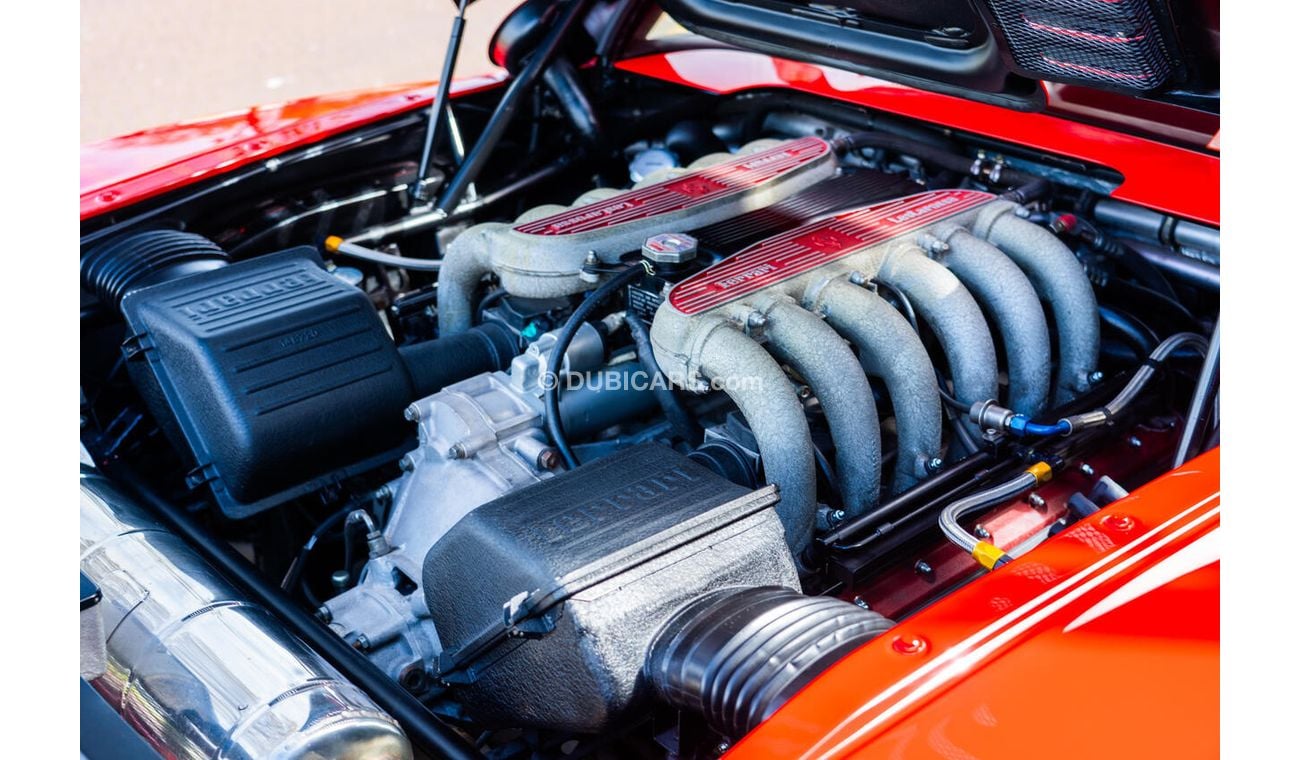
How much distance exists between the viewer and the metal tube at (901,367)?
1.72 metres

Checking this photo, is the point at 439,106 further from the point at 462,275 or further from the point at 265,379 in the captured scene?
the point at 265,379

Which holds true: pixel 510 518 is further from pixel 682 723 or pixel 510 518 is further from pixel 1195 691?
pixel 1195 691

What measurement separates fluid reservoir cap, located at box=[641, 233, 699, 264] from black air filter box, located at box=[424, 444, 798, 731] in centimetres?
40

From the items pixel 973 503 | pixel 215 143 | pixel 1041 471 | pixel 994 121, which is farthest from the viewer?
pixel 215 143

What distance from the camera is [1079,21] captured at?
62.1 inches

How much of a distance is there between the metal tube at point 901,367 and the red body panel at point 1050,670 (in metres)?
0.47

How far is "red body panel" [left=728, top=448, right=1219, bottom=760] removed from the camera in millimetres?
1055

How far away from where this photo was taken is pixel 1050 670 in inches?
43.9

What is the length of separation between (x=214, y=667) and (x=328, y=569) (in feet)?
2.57

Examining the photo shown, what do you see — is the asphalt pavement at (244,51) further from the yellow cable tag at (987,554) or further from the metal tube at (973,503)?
the yellow cable tag at (987,554)

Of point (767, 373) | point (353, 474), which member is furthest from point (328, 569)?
point (767, 373)

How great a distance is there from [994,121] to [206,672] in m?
1.62

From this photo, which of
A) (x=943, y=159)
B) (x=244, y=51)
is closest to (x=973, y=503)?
(x=943, y=159)

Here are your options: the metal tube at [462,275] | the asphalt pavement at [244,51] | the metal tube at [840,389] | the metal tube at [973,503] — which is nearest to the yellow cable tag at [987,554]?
the metal tube at [973,503]
